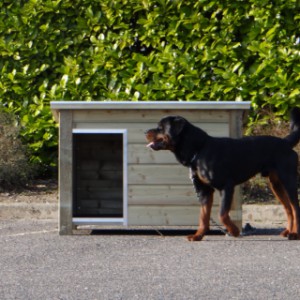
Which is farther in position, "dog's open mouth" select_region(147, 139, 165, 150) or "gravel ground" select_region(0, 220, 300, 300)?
"dog's open mouth" select_region(147, 139, 165, 150)

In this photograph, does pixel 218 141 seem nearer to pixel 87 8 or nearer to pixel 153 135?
pixel 153 135

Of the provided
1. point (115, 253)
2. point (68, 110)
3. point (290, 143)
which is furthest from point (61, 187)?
point (290, 143)

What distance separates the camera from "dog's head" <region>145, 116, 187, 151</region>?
9484 mm

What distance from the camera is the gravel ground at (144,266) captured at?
22.8 feet

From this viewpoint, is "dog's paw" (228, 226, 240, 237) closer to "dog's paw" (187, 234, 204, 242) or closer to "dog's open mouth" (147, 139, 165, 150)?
"dog's paw" (187, 234, 204, 242)

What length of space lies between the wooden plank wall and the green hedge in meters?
2.40

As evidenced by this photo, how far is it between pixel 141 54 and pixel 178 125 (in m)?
3.42

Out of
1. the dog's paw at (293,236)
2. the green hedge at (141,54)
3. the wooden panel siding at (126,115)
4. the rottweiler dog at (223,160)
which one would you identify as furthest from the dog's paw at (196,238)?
the green hedge at (141,54)

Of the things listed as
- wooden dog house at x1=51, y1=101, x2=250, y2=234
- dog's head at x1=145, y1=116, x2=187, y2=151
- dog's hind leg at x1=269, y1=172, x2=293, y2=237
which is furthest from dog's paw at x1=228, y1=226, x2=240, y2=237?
dog's head at x1=145, y1=116, x2=187, y2=151

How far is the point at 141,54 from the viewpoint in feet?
41.9

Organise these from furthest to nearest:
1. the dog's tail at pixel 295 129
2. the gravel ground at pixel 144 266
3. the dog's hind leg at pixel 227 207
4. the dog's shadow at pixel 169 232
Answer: the dog's shadow at pixel 169 232, the dog's tail at pixel 295 129, the dog's hind leg at pixel 227 207, the gravel ground at pixel 144 266

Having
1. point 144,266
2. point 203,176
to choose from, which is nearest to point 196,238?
point 203,176

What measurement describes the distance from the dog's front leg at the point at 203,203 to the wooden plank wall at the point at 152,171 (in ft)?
1.21

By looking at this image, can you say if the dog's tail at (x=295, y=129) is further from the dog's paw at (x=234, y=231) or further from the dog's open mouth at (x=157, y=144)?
the dog's open mouth at (x=157, y=144)
